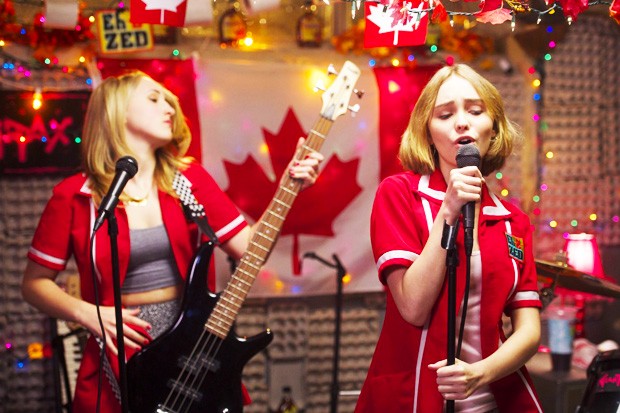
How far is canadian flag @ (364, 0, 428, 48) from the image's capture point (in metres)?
2.82

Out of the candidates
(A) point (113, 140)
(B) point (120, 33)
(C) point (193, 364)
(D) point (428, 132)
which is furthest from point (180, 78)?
(D) point (428, 132)

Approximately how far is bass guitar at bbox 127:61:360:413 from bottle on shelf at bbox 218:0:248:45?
1939mm

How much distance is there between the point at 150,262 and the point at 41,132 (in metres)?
1.86

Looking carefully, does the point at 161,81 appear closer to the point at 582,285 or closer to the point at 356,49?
the point at 356,49

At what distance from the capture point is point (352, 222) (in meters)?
5.06

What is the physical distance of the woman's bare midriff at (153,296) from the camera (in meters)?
3.14

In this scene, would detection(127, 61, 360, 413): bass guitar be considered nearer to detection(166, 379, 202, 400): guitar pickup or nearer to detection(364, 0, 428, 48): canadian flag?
detection(166, 379, 202, 400): guitar pickup

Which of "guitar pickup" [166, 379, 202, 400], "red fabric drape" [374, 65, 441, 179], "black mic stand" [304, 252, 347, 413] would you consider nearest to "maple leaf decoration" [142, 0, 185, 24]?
"guitar pickup" [166, 379, 202, 400]

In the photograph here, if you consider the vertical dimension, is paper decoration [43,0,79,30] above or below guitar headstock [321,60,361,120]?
above

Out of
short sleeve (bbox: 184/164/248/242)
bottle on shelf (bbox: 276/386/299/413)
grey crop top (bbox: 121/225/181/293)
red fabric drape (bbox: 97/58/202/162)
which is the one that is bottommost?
bottle on shelf (bbox: 276/386/299/413)

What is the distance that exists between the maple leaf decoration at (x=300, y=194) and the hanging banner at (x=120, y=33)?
829mm

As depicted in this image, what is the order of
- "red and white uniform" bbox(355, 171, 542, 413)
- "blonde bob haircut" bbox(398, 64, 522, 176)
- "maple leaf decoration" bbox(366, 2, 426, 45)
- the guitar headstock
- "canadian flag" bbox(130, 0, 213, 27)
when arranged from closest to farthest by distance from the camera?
"red and white uniform" bbox(355, 171, 542, 413), "blonde bob haircut" bbox(398, 64, 522, 176), "maple leaf decoration" bbox(366, 2, 426, 45), "canadian flag" bbox(130, 0, 213, 27), the guitar headstock

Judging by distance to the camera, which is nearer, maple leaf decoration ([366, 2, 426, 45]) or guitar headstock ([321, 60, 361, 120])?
maple leaf decoration ([366, 2, 426, 45])

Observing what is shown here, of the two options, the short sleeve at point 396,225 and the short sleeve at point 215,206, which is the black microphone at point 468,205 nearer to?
the short sleeve at point 396,225
